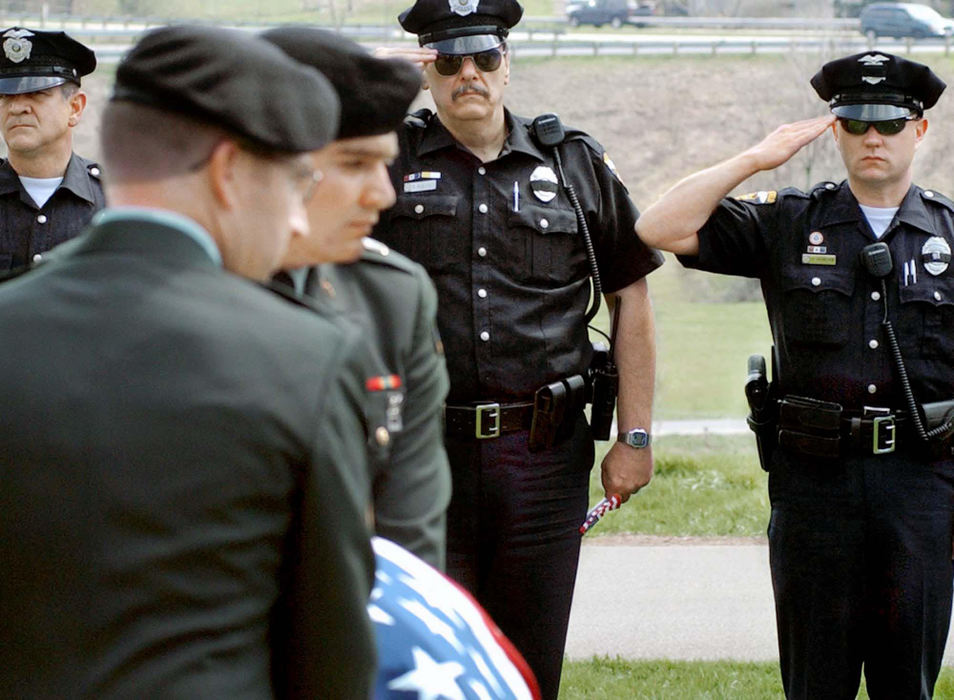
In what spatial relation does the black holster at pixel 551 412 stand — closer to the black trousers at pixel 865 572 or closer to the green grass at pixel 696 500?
the black trousers at pixel 865 572

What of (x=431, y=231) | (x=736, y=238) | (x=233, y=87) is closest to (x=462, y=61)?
(x=431, y=231)

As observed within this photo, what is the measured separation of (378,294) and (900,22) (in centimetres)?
2528

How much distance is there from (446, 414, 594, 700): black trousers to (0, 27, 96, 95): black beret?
2.09m

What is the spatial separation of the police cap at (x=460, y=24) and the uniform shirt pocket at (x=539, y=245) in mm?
524

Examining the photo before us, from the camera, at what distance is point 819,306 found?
A: 427 cm

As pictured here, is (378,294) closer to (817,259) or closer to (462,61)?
(462,61)

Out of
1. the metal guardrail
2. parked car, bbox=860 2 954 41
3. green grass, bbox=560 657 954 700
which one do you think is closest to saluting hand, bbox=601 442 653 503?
green grass, bbox=560 657 954 700

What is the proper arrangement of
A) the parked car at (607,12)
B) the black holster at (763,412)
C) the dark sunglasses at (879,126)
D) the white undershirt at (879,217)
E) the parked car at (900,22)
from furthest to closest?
the parked car at (607,12), the parked car at (900,22), the black holster at (763,412), the white undershirt at (879,217), the dark sunglasses at (879,126)

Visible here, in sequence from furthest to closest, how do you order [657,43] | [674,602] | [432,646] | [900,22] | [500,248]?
[657,43], [900,22], [674,602], [500,248], [432,646]

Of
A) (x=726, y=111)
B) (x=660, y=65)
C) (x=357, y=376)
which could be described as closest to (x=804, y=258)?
(x=357, y=376)

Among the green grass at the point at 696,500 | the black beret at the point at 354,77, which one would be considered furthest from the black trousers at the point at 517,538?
the green grass at the point at 696,500

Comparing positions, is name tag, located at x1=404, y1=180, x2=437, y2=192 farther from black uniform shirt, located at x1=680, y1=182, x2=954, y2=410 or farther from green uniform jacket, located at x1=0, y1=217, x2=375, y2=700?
green uniform jacket, located at x1=0, y1=217, x2=375, y2=700

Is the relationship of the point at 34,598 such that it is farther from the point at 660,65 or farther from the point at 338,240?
the point at 660,65

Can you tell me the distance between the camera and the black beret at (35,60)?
5.04 m
